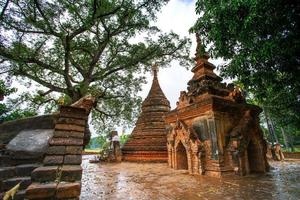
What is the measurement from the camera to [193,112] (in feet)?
29.7

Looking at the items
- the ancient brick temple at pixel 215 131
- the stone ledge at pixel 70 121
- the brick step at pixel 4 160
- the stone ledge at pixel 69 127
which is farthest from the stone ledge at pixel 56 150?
the ancient brick temple at pixel 215 131

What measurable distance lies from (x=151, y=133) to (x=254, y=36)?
10805 millimetres

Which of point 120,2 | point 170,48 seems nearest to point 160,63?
point 170,48

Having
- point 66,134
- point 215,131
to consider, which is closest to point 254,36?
point 215,131

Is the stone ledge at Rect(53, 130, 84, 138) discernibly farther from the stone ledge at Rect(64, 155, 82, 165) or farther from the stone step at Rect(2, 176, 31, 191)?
the stone step at Rect(2, 176, 31, 191)

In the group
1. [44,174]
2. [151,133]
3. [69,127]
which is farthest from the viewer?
[151,133]

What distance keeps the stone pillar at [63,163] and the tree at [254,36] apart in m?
4.84

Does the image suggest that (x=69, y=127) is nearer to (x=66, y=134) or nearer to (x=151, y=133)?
(x=66, y=134)

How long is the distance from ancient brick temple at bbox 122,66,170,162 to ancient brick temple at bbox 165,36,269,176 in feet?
12.4

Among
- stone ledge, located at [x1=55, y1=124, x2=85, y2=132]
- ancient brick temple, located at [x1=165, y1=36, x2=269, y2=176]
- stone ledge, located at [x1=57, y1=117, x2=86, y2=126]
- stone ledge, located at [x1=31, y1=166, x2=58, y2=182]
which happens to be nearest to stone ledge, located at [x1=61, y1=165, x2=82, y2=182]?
stone ledge, located at [x1=31, y1=166, x2=58, y2=182]

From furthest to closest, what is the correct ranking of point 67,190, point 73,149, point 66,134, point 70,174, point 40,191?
point 66,134 < point 73,149 < point 70,174 < point 67,190 < point 40,191

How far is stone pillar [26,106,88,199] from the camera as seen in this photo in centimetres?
238

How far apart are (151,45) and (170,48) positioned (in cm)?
149

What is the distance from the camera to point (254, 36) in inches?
230
